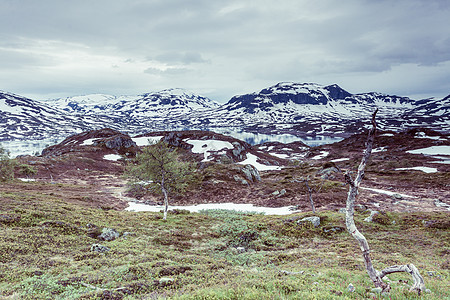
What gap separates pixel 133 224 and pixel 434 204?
158ft

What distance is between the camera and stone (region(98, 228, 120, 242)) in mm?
18928

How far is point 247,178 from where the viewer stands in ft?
193

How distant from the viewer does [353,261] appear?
14.4 m

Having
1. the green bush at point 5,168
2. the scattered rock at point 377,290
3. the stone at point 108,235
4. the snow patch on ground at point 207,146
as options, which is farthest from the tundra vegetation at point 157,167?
the snow patch on ground at point 207,146

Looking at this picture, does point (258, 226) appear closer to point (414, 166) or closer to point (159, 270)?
point (159, 270)

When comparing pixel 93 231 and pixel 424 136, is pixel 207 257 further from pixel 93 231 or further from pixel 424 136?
pixel 424 136

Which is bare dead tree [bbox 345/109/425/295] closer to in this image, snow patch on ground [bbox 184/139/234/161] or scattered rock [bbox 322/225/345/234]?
scattered rock [bbox 322/225/345/234]

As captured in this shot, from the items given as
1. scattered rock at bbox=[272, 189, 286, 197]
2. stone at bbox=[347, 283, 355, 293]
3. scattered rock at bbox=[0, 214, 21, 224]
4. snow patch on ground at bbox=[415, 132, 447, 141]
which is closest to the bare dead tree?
stone at bbox=[347, 283, 355, 293]

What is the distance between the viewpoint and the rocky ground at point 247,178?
41062 mm

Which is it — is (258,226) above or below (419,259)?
below

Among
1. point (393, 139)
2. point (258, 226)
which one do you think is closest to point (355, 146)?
point (393, 139)

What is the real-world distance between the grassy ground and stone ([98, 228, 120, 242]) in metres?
0.75

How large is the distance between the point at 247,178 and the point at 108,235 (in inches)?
1679

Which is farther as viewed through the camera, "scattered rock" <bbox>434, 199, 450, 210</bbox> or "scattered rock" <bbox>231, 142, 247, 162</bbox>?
"scattered rock" <bbox>231, 142, 247, 162</bbox>
